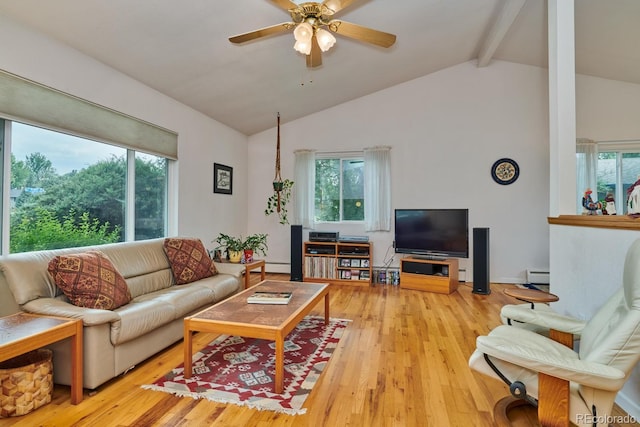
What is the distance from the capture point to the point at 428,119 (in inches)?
211

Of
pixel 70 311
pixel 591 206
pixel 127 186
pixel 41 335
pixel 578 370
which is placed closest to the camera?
pixel 578 370

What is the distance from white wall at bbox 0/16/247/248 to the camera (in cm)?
242

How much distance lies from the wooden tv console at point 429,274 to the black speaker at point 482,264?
0.31 metres

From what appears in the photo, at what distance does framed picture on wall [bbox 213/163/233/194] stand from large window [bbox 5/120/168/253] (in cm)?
102

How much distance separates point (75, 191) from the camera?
9.80 feet

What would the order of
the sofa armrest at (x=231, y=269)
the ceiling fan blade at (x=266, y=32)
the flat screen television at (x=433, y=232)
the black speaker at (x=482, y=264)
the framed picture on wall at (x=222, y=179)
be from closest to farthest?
the ceiling fan blade at (x=266, y=32)
the sofa armrest at (x=231, y=269)
the black speaker at (x=482, y=264)
the flat screen television at (x=433, y=232)
the framed picture on wall at (x=222, y=179)

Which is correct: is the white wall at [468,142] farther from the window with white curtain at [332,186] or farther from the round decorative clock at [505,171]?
the window with white curtain at [332,186]

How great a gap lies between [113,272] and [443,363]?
2.58 meters

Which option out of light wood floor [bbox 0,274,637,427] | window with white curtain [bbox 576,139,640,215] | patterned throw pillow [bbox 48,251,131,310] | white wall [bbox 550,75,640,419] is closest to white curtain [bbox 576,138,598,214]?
window with white curtain [bbox 576,139,640,215]

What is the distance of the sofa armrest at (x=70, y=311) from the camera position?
1.97 metres

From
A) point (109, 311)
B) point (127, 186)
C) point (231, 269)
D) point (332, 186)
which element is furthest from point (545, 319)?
point (332, 186)

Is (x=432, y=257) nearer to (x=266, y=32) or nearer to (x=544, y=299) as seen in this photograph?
(x=544, y=299)

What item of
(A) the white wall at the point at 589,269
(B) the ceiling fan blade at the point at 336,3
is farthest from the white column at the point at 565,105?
(B) the ceiling fan blade at the point at 336,3

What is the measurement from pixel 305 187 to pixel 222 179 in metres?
1.38
